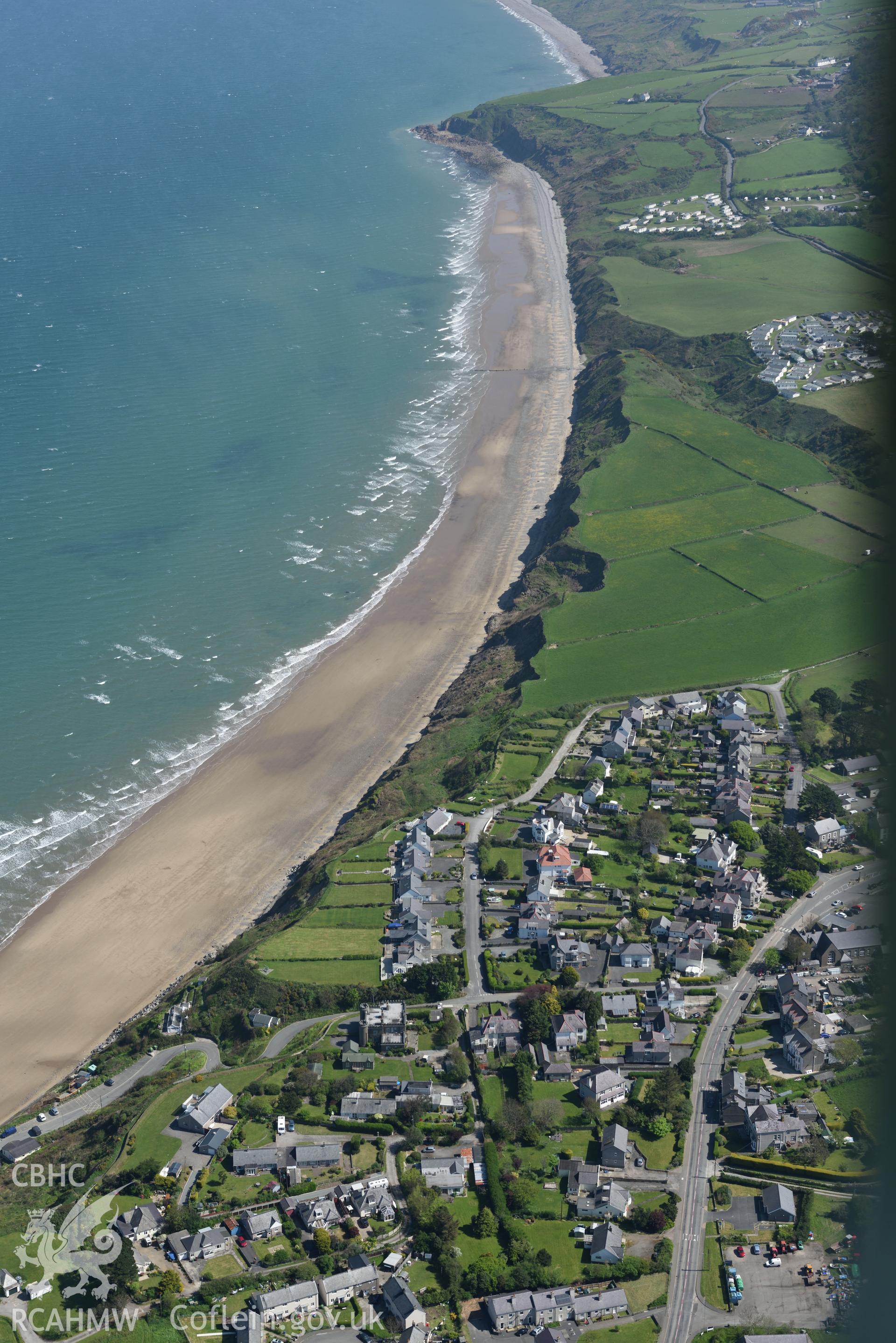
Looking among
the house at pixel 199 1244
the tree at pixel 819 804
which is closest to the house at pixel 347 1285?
the house at pixel 199 1244

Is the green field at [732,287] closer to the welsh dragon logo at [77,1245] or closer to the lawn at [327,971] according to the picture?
the lawn at [327,971]

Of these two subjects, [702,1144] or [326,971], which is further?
[326,971]

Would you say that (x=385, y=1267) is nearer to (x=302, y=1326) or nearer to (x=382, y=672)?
(x=302, y=1326)

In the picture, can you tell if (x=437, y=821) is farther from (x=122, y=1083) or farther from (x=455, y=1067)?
(x=122, y=1083)

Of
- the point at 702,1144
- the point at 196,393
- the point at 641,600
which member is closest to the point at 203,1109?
the point at 702,1144

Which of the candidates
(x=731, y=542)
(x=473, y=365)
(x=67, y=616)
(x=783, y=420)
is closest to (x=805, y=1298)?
(x=731, y=542)
